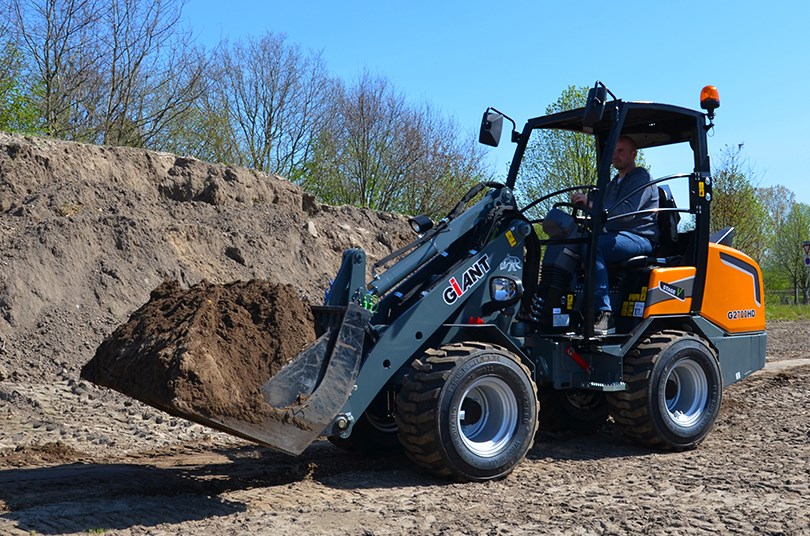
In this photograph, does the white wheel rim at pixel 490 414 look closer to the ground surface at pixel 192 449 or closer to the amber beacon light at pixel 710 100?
the ground surface at pixel 192 449

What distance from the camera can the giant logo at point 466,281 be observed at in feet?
19.7

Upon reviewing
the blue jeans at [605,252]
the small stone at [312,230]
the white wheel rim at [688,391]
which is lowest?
the white wheel rim at [688,391]

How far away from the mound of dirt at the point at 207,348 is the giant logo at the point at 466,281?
104 cm

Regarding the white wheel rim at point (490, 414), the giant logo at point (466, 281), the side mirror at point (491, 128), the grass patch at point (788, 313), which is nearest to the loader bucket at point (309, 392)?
the giant logo at point (466, 281)

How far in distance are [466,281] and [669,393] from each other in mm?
2130

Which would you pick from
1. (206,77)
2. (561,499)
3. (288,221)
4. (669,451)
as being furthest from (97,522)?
(206,77)

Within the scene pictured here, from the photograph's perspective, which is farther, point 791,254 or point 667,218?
point 791,254

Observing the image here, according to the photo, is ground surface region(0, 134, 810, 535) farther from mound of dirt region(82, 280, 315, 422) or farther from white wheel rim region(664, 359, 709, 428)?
mound of dirt region(82, 280, 315, 422)

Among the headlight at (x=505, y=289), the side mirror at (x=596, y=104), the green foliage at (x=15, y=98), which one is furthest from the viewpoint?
the green foliage at (x=15, y=98)

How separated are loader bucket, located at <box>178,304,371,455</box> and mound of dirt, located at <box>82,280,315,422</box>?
0.06 m

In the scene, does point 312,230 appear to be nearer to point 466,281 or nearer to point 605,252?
point 605,252

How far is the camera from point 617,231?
6.83 m

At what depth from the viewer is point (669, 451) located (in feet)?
22.1

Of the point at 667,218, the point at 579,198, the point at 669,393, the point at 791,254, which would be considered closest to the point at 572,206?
the point at 579,198
